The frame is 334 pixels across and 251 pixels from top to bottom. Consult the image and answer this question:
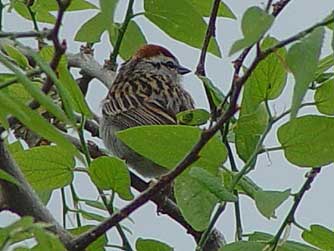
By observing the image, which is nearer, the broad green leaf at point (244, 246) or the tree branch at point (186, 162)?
the tree branch at point (186, 162)

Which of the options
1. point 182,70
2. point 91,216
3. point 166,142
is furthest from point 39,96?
point 182,70

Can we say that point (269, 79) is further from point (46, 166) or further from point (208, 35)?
point (46, 166)

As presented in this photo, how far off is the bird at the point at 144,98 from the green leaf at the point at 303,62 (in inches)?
60.8

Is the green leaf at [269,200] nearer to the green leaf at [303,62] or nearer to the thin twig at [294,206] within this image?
the thin twig at [294,206]

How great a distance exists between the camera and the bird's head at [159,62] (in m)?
3.37

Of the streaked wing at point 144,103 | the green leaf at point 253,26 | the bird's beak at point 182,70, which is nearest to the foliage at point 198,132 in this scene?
the green leaf at point 253,26

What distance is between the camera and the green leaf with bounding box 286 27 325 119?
0.61m

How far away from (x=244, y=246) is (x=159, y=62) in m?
2.52

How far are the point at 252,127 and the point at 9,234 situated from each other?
1.17ft

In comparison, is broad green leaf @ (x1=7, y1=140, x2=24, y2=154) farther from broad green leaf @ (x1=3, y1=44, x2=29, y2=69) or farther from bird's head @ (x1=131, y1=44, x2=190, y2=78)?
bird's head @ (x1=131, y1=44, x2=190, y2=78)

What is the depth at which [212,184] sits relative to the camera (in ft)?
2.89

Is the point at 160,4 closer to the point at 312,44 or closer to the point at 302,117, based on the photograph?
the point at 302,117

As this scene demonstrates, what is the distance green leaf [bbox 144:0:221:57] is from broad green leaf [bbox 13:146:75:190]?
Answer: 0.20 metres

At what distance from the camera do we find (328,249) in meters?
1.01
